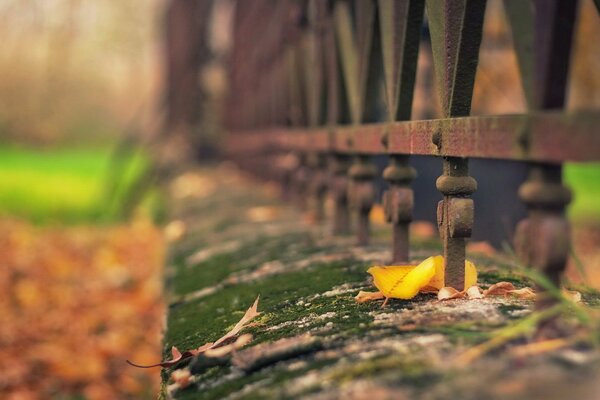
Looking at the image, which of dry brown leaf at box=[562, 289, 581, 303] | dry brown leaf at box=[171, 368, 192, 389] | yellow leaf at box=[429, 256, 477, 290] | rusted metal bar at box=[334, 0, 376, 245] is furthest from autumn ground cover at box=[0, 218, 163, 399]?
dry brown leaf at box=[562, 289, 581, 303]

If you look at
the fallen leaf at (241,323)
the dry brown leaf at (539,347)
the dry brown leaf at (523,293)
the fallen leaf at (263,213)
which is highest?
the dry brown leaf at (539,347)

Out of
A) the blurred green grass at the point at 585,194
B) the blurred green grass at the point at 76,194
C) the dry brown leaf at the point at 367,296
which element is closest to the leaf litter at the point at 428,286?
the dry brown leaf at the point at 367,296

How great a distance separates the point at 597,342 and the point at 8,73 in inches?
1164

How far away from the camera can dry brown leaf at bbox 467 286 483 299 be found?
1866 mm

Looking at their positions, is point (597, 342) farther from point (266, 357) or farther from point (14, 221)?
point (14, 221)

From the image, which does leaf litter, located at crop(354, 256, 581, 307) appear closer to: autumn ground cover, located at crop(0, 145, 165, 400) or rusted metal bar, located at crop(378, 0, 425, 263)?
rusted metal bar, located at crop(378, 0, 425, 263)

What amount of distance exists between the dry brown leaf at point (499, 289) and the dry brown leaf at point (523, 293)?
0.01m

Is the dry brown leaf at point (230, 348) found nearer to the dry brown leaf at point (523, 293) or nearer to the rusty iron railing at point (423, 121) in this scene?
the rusty iron railing at point (423, 121)

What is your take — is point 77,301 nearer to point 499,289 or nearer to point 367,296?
point 367,296

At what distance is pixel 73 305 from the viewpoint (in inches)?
255

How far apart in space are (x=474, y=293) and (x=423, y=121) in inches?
19.9

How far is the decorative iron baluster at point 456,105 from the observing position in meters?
1.87

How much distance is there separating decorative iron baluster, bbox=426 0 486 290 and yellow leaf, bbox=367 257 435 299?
2.0 inches

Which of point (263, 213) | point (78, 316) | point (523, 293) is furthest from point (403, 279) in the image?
point (78, 316)
